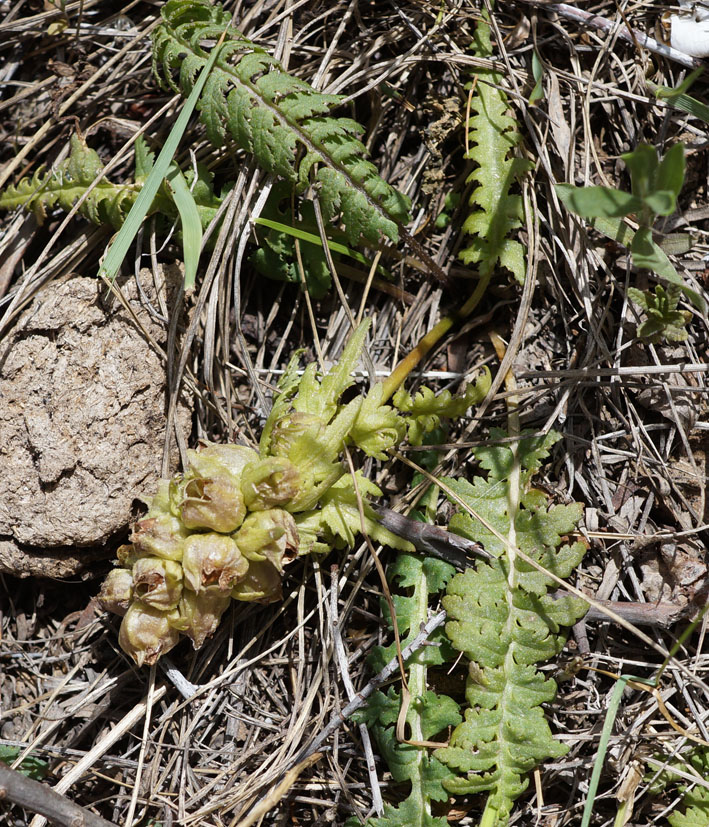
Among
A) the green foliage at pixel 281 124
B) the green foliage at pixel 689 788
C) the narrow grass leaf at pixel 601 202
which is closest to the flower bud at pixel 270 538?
the green foliage at pixel 281 124

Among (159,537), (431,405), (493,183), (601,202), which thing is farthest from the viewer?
(493,183)

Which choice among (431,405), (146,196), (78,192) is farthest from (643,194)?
(78,192)

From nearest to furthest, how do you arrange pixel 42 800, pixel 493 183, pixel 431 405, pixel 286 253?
1. pixel 42 800
2. pixel 431 405
3. pixel 493 183
4. pixel 286 253

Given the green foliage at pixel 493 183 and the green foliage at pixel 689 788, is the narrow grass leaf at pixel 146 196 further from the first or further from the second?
the green foliage at pixel 689 788

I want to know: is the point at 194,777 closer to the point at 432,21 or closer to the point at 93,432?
the point at 93,432

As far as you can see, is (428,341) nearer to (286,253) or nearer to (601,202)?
(286,253)

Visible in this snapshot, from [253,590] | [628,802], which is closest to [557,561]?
[628,802]

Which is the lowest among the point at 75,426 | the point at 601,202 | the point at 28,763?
the point at 28,763
